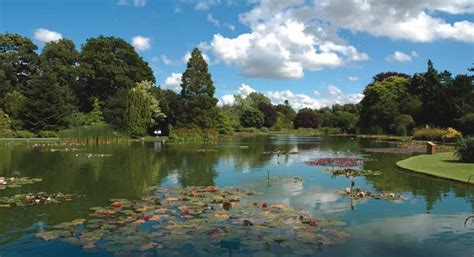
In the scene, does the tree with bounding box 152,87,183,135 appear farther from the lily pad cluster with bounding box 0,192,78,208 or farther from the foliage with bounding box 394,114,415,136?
the lily pad cluster with bounding box 0,192,78,208

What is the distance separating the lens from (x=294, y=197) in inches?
480

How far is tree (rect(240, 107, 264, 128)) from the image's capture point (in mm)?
91944

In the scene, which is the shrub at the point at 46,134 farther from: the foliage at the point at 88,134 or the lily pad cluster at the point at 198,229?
the lily pad cluster at the point at 198,229

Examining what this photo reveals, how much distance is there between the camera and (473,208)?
34.5ft

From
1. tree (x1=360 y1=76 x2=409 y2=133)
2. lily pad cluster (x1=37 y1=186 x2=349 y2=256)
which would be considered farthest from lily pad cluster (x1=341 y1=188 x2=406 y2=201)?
tree (x1=360 y1=76 x2=409 y2=133)

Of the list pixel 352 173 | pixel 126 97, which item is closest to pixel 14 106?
pixel 126 97

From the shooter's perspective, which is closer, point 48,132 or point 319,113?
point 48,132

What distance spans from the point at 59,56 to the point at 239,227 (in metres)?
59.6

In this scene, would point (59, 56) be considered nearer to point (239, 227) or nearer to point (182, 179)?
point (182, 179)

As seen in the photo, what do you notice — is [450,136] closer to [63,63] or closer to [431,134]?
[431,134]

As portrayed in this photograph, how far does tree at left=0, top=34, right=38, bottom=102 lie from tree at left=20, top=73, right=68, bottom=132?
1384 centimetres

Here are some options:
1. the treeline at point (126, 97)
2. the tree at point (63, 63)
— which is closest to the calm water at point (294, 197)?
the treeline at point (126, 97)

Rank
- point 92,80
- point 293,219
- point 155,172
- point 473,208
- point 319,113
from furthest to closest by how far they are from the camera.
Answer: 1. point 319,113
2. point 92,80
3. point 155,172
4. point 473,208
5. point 293,219

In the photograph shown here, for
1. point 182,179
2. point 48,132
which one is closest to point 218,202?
point 182,179
